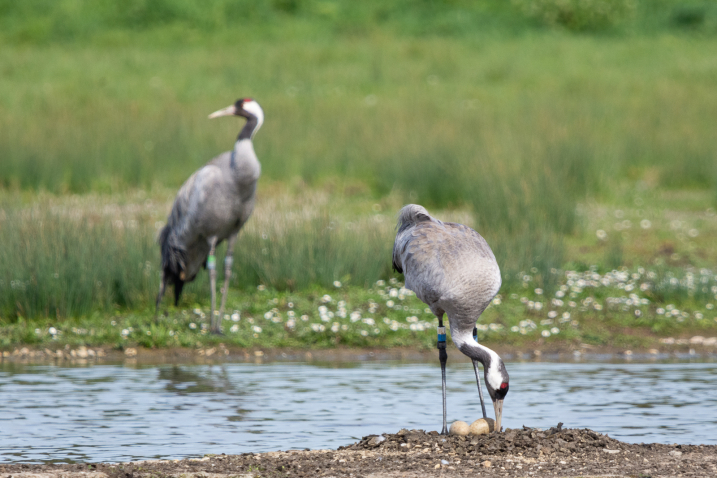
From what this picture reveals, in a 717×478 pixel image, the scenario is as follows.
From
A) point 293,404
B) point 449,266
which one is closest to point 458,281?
point 449,266

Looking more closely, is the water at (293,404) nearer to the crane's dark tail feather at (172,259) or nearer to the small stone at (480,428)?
the small stone at (480,428)

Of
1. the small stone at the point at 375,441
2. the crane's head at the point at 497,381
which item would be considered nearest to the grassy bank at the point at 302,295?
the crane's head at the point at 497,381

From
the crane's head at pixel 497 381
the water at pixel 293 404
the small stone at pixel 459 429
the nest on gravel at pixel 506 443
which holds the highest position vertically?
the crane's head at pixel 497 381

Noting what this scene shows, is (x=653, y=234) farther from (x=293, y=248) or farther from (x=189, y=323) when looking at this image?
A: (x=189, y=323)

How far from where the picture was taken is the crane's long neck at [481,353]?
621 cm

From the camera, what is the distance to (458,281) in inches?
262

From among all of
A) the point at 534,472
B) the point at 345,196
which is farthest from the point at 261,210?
the point at 534,472

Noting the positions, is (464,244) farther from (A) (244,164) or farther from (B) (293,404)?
(A) (244,164)

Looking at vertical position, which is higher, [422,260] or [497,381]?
[422,260]

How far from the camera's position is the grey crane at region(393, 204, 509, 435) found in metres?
6.47

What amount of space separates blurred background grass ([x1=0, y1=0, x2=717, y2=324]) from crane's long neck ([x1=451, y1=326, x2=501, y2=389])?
4588 mm

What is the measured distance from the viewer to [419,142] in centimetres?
1812

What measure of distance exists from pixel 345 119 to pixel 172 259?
11.2 metres

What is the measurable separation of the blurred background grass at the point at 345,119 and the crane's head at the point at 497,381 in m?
5.08
